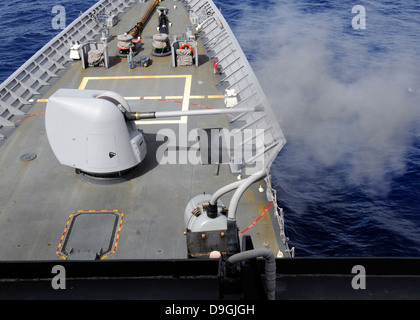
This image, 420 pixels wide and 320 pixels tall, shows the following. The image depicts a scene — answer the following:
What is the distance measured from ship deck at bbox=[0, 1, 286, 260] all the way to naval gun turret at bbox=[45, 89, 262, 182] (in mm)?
1033

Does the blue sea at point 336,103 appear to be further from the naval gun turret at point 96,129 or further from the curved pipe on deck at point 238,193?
the curved pipe on deck at point 238,193

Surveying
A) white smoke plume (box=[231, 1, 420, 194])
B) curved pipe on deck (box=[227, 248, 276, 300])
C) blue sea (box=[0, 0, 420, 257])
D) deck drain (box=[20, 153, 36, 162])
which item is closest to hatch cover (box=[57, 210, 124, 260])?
deck drain (box=[20, 153, 36, 162])

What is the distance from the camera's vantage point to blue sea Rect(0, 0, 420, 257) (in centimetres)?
2084

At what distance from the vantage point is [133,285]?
5375 mm

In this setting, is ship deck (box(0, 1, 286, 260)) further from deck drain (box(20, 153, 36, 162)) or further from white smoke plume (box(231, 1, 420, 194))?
white smoke plume (box(231, 1, 420, 194))

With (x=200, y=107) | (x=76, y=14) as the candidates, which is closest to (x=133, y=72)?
(x=200, y=107)

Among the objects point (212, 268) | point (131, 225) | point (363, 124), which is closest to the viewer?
point (212, 268)

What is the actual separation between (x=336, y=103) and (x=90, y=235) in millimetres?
24436

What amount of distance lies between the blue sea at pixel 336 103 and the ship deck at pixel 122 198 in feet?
21.3

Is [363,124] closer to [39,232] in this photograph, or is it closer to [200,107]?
[200,107]

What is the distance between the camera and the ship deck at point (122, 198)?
12461 millimetres

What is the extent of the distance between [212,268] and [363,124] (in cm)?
2711

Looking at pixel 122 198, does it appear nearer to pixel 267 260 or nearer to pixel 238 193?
pixel 238 193

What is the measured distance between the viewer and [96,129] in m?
13.2
